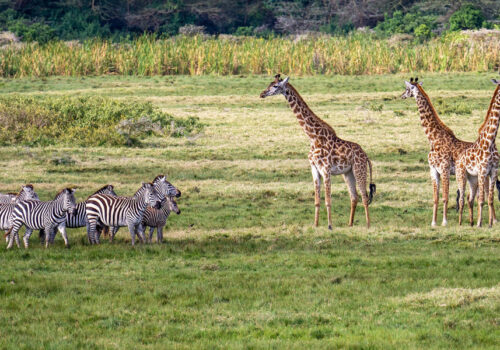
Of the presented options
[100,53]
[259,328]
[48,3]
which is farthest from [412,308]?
[48,3]

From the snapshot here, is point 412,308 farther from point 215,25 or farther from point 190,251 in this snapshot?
point 215,25

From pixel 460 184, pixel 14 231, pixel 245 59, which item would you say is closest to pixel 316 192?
pixel 460 184

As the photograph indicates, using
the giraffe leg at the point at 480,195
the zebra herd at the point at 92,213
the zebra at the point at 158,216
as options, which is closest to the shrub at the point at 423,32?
the giraffe leg at the point at 480,195

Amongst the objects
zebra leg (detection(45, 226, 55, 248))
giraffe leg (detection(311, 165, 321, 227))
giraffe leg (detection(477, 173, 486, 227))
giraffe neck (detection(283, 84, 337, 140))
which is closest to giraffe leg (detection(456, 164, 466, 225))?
giraffe leg (detection(477, 173, 486, 227))

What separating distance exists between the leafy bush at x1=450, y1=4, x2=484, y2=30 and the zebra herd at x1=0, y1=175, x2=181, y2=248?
43067mm

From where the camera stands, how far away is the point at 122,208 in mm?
14203

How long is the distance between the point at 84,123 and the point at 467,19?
3252cm

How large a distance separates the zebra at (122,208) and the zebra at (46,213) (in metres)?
0.46

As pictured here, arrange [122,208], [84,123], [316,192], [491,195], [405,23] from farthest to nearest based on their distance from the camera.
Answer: [405,23] < [84,123] < [316,192] < [491,195] < [122,208]

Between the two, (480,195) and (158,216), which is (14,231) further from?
(480,195)

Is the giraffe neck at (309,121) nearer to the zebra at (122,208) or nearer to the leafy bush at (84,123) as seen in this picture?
the zebra at (122,208)

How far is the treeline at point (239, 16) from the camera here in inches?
2218

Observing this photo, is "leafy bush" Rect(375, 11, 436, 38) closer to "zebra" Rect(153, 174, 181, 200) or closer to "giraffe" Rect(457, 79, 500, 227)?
"giraffe" Rect(457, 79, 500, 227)

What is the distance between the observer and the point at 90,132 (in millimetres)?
27047
